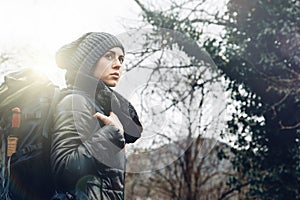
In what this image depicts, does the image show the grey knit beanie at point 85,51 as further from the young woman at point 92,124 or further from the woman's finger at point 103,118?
the woman's finger at point 103,118

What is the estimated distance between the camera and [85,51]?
189 cm

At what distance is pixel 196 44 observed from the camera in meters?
8.71

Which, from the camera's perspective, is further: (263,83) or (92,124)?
(263,83)

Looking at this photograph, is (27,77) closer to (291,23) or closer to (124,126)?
(124,126)

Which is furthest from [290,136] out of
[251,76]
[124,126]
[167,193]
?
[124,126]

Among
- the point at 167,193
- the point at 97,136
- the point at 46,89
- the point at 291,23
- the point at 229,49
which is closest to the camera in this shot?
the point at 97,136

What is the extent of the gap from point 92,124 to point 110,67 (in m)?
0.25

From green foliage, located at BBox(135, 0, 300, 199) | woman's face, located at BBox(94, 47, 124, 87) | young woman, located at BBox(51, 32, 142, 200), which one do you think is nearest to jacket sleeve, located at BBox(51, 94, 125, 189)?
young woman, located at BBox(51, 32, 142, 200)

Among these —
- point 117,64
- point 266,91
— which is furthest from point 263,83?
point 117,64

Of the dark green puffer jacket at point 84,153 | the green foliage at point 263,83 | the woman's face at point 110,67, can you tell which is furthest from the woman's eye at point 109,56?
the green foliage at point 263,83

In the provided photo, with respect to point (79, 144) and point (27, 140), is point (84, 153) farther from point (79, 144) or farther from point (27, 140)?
point (27, 140)

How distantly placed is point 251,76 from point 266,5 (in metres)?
1.16

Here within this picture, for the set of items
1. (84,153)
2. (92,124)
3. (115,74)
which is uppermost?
(115,74)

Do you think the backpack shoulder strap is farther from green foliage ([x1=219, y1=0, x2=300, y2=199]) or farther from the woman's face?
green foliage ([x1=219, y1=0, x2=300, y2=199])
